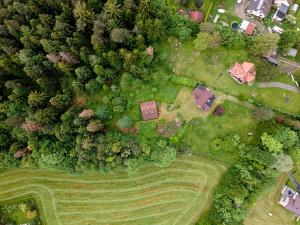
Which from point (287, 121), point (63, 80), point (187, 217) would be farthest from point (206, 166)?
point (63, 80)

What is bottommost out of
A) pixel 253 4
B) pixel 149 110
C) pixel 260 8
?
pixel 149 110

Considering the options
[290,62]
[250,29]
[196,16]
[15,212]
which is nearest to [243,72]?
[250,29]

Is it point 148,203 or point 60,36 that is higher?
point 60,36

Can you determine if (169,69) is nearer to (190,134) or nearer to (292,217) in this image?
(190,134)

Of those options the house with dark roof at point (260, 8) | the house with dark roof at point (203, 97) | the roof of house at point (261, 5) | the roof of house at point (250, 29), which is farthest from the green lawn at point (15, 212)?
the roof of house at point (261, 5)

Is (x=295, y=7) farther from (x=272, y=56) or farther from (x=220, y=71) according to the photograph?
(x=220, y=71)

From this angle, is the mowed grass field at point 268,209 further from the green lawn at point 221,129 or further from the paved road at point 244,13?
the paved road at point 244,13
